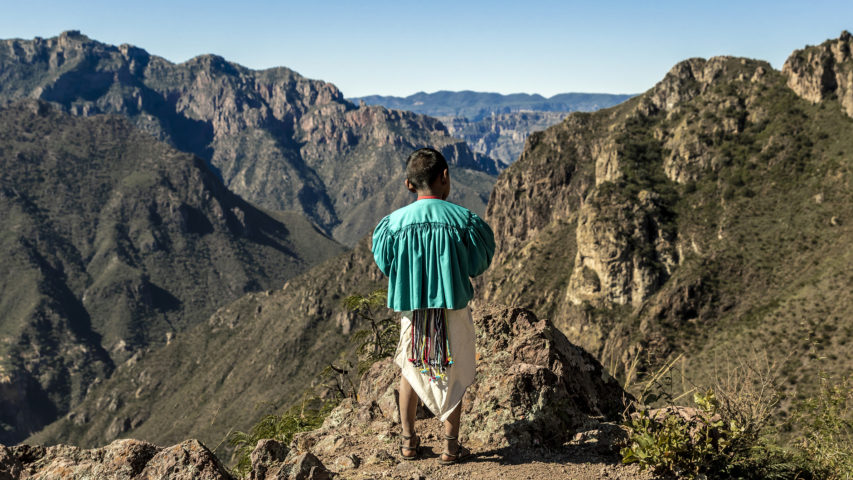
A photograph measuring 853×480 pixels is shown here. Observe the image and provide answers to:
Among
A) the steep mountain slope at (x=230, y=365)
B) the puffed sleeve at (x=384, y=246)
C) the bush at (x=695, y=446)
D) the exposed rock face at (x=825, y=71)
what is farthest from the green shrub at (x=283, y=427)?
the steep mountain slope at (x=230, y=365)

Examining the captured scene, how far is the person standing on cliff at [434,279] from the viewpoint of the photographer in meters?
6.23

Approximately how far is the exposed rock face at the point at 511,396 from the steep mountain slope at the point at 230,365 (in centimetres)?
11588

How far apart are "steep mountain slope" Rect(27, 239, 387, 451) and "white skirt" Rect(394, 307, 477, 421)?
118251 mm

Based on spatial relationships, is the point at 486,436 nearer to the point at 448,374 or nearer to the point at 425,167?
the point at 448,374

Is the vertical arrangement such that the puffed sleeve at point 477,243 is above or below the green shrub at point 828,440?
above

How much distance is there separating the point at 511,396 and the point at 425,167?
3203mm

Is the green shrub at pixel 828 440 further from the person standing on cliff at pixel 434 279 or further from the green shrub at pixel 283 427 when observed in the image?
the green shrub at pixel 283 427

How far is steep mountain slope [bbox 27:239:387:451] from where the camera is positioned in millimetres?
133625

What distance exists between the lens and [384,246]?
21.1ft

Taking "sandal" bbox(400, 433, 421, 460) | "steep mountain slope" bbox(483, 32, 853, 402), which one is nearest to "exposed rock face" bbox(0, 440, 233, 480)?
"sandal" bbox(400, 433, 421, 460)

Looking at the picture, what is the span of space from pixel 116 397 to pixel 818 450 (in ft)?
620

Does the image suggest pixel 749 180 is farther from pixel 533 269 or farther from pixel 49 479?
pixel 49 479

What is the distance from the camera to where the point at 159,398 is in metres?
158

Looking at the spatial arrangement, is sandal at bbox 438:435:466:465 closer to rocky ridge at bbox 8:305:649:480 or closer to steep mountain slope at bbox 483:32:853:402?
rocky ridge at bbox 8:305:649:480
